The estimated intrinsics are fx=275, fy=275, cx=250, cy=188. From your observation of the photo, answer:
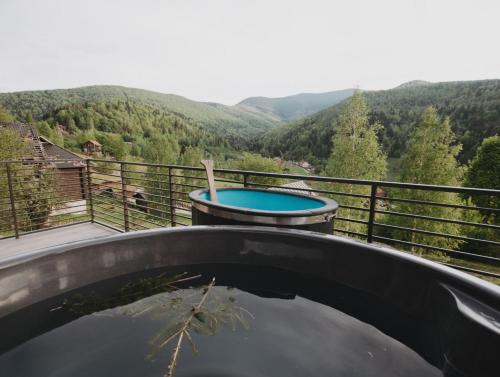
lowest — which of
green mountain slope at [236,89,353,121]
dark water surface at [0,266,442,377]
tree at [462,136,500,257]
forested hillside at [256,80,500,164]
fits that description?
tree at [462,136,500,257]

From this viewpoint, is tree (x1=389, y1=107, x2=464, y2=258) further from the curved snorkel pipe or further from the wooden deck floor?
the wooden deck floor

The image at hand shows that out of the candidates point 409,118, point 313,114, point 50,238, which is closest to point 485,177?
point 409,118

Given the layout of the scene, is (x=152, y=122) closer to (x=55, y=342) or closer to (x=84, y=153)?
Answer: (x=84, y=153)

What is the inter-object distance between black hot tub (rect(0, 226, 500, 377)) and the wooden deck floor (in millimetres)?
1955

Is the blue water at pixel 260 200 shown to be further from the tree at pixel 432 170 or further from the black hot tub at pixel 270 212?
the tree at pixel 432 170

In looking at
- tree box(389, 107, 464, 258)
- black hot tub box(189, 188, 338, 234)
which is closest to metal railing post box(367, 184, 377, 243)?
black hot tub box(189, 188, 338, 234)

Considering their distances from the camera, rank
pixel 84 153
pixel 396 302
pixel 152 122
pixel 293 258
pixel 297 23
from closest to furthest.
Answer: pixel 396 302 → pixel 293 258 → pixel 297 23 → pixel 84 153 → pixel 152 122

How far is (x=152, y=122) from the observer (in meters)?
47.2

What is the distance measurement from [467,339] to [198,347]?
815 mm

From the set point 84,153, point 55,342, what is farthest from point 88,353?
point 84,153

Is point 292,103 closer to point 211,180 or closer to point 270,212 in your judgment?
point 211,180

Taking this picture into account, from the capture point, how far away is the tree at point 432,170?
1057 centimetres

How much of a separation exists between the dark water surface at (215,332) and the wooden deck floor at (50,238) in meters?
2.04

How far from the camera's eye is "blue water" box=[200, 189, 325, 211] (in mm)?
2223
